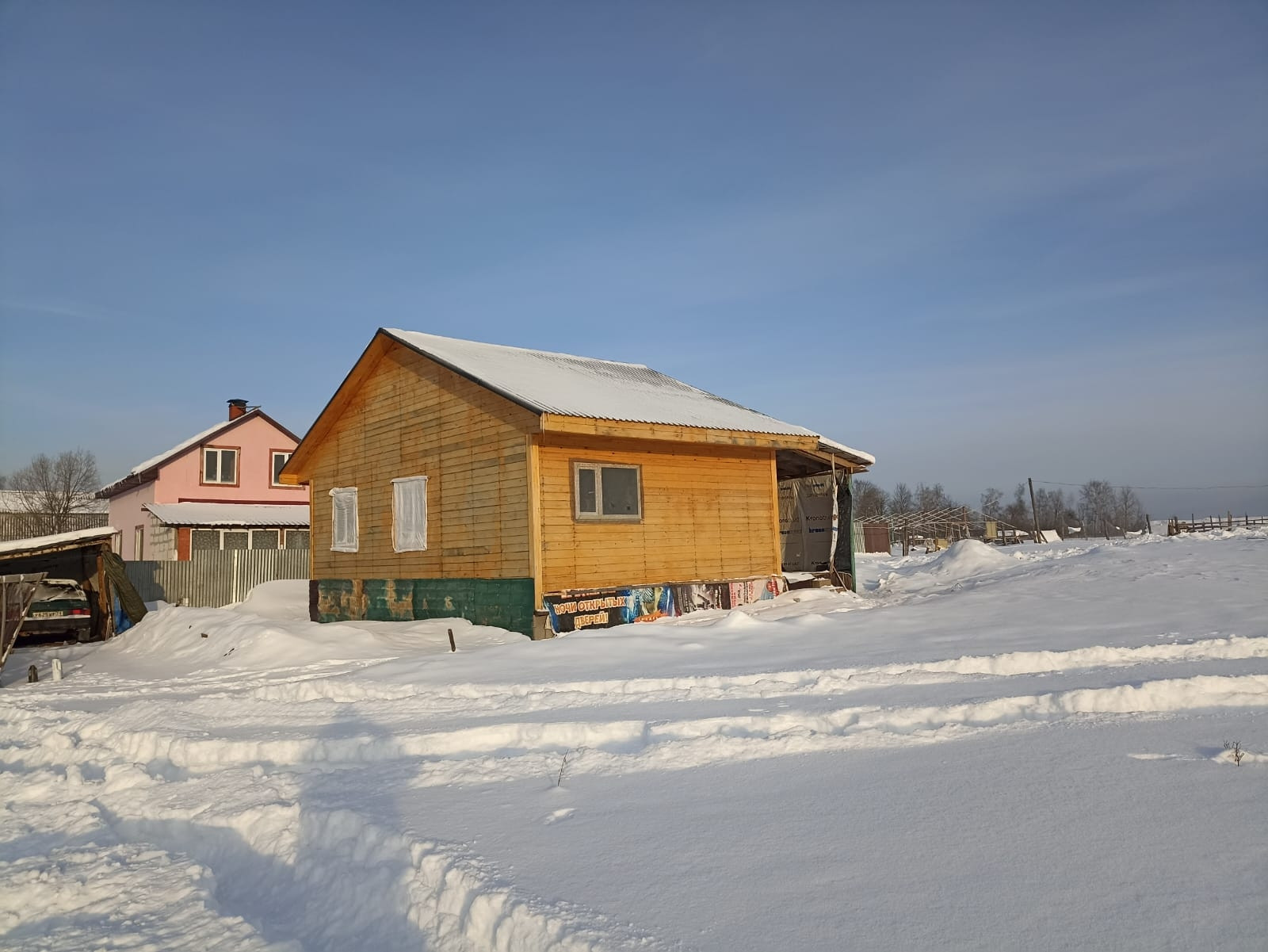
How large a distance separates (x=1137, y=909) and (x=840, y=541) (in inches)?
643

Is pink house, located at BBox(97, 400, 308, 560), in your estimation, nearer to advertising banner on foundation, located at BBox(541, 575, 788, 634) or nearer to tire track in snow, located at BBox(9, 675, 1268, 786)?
advertising banner on foundation, located at BBox(541, 575, 788, 634)

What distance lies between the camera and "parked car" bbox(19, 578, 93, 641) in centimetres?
1766

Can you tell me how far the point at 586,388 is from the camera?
1611cm

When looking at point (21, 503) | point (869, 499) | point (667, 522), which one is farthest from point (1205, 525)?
point (21, 503)

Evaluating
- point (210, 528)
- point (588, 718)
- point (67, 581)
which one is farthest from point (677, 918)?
point (210, 528)

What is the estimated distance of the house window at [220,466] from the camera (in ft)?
112

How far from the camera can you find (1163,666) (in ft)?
24.9

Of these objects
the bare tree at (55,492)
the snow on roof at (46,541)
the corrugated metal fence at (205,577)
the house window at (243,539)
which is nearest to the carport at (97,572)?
the snow on roof at (46,541)

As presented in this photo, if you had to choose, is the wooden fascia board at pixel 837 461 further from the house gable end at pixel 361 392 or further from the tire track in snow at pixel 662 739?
the tire track in snow at pixel 662 739

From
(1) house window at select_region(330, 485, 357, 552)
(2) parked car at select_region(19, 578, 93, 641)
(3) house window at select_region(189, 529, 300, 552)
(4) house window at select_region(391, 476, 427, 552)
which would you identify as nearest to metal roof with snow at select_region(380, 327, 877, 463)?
(4) house window at select_region(391, 476, 427, 552)

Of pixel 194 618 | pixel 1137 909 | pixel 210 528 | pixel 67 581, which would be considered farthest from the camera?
pixel 210 528

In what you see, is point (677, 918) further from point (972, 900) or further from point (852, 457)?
point (852, 457)

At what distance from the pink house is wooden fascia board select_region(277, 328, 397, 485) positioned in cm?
1133

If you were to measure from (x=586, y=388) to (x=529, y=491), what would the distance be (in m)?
3.63
